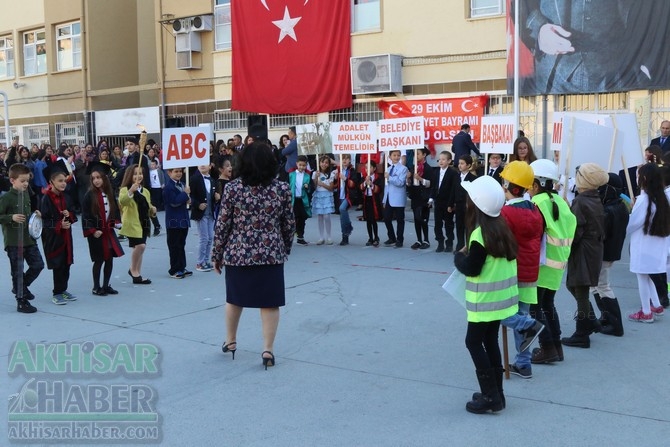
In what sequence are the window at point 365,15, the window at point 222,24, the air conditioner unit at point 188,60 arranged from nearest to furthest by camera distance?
the window at point 365,15 → the window at point 222,24 → the air conditioner unit at point 188,60

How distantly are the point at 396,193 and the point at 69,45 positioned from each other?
18.9m

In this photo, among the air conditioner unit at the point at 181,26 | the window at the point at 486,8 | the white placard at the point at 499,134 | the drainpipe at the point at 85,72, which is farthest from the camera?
the drainpipe at the point at 85,72

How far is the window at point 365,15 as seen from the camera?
66.6 feet

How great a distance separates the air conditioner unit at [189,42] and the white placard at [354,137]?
34.8 ft

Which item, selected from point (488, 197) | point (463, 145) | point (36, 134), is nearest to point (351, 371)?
point (488, 197)

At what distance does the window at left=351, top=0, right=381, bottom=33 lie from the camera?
799 inches

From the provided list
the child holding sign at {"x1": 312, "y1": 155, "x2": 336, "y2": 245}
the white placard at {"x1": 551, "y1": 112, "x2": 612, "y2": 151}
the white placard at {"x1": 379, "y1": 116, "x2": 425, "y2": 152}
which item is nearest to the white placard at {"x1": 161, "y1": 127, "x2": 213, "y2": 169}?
the child holding sign at {"x1": 312, "y1": 155, "x2": 336, "y2": 245}

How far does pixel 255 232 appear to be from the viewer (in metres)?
6.44

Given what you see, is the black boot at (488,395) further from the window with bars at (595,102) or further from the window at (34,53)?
the window at (34,53)

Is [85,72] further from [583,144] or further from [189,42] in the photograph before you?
[583,144]

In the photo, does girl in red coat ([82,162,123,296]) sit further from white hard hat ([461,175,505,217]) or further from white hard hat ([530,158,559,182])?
white hard hat ([461,175,505,217])

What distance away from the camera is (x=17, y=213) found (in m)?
9.06

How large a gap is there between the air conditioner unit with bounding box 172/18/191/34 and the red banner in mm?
7925

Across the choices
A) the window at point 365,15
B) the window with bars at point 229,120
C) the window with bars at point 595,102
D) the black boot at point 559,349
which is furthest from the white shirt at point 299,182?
the window with bars at point 229,120
